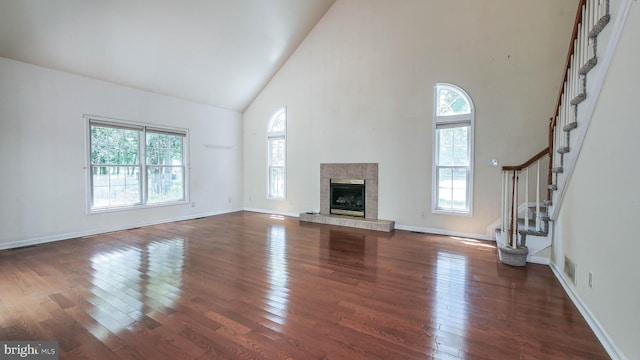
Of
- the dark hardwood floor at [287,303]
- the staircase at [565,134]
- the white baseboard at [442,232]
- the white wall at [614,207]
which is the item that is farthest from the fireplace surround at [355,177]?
the white wall at [614,207]

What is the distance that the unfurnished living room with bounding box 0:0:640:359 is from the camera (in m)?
2.05

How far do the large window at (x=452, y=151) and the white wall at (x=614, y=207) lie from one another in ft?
7.98

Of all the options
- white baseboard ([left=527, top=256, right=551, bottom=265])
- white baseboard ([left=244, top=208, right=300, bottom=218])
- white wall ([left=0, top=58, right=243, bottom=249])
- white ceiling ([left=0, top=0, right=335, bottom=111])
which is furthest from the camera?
white baseboard ([left=244, top=208, right=300, bottom=218])

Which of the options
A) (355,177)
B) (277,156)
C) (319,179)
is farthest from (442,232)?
(277,156)

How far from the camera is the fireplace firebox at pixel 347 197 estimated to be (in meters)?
6.27

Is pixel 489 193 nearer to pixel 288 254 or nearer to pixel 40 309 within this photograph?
pixel 288 254

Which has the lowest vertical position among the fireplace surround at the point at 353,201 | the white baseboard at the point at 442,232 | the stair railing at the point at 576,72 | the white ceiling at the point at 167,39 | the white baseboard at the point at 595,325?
the white baseboard at the point at 595,325

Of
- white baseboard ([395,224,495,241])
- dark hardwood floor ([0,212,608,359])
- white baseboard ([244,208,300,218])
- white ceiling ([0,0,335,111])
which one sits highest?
white ceiling ([0,0,335,111])

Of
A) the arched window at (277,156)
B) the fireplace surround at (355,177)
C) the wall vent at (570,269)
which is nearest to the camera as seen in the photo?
the wall vent at (570,269)

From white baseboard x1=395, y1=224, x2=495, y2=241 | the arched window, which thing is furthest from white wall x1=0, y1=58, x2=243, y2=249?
white baseboard x1=395, y1=224, x2=495, y2=241

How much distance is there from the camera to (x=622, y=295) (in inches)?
69.8

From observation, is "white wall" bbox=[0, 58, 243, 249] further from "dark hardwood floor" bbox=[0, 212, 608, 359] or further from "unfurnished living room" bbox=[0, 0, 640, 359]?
"dark hardwood floor" bbox=[0, 212, 608, 359]

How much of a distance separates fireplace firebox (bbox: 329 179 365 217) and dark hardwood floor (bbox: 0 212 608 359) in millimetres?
1938

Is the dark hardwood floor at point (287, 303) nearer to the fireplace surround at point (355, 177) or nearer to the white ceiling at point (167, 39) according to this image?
the fireplace surround at point (355, 177)
